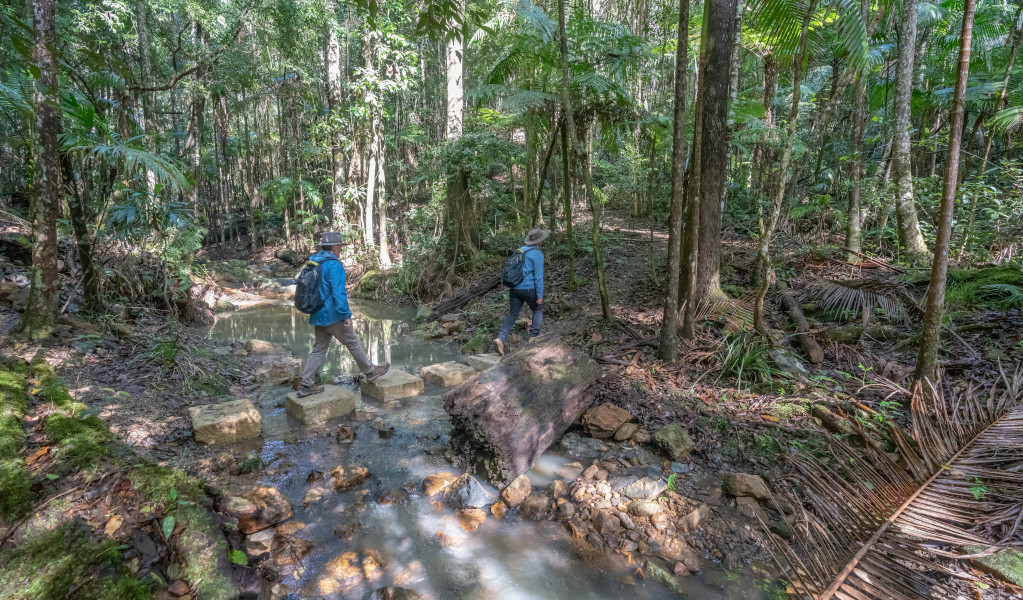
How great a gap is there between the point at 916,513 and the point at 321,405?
5040 millimetres

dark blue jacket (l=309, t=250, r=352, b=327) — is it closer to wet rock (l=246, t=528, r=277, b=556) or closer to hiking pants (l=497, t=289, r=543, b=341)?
hiking pants (l=497, t=289, r=543, b=341)

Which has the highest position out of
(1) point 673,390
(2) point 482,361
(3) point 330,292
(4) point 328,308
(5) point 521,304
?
(3) point 330,292

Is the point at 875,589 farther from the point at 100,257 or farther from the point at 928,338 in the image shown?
the point at 100,257

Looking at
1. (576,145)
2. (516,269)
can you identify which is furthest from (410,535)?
(576,145)

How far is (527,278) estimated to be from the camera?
7.06m

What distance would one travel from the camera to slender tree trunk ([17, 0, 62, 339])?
5180mm

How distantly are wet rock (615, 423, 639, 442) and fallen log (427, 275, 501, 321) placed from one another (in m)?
5.97

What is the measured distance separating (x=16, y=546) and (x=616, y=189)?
17.6 meters

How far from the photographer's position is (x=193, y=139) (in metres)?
17.5

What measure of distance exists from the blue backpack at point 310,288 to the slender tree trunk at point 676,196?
396 centimetres

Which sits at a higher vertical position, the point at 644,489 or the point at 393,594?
the point at 644,489

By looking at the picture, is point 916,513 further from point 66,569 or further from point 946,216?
point 66,569

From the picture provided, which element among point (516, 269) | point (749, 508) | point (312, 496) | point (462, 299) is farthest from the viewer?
point (462, 299)

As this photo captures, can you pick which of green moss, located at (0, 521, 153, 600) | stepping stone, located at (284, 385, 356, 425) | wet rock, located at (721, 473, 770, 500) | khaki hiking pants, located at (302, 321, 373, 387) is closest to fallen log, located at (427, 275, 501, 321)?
khaki hiking pants, located at (302, 321, 373, 387)
